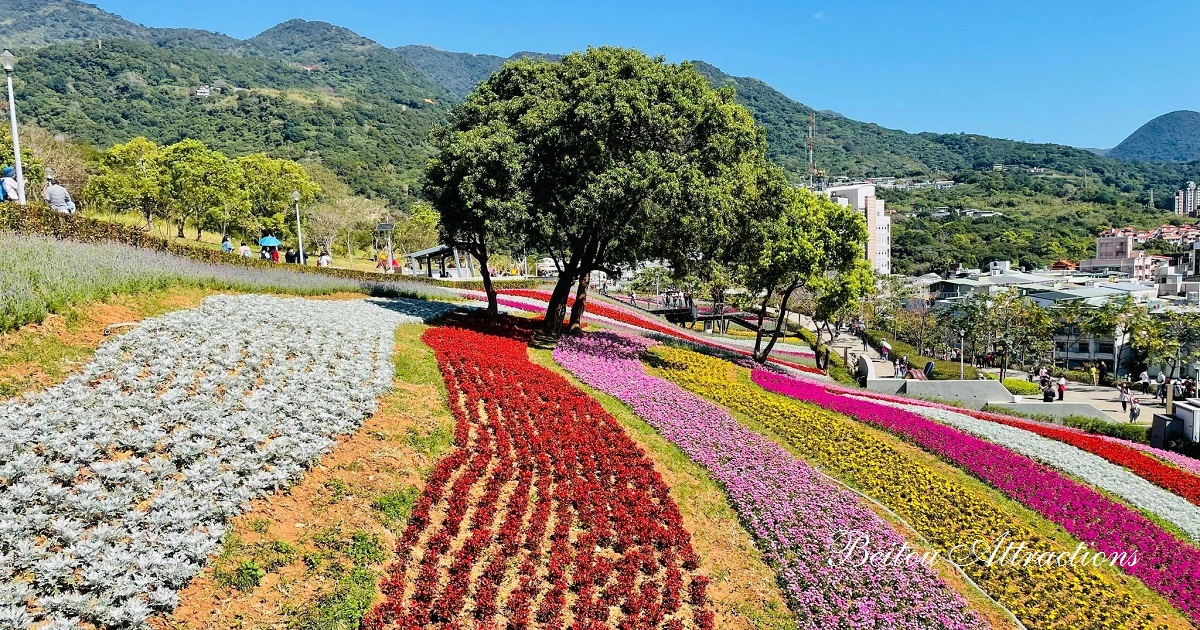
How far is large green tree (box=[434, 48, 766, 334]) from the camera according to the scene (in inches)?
776

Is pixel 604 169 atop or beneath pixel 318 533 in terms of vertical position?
atop

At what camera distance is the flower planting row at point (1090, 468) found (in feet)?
54.8

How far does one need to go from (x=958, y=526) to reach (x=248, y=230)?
194ft

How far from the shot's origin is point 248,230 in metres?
57.4

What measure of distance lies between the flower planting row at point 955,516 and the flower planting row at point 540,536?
479 cm

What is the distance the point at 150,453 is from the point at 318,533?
231 centimetres

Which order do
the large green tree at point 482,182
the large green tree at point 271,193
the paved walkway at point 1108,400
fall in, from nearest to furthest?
1. the large green tree at point 482,182
2. the paved walkway at point 1108,400
3. the large green tree at point 271,193

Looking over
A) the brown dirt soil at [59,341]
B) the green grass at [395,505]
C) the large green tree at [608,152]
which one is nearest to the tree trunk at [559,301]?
the large green tree at [608,152]

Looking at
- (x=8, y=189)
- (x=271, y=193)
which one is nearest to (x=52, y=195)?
(x=8, y=189)

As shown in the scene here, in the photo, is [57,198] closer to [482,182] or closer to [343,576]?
[482,182]

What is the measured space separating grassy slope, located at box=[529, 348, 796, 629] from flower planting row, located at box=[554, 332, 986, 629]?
20cm

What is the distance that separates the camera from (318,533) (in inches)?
322

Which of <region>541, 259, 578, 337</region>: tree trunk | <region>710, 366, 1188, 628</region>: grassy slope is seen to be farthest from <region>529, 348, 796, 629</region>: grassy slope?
<region>541, 259, 578, 337</region>: tree trunk

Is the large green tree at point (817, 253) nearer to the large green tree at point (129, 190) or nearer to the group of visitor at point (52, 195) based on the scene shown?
the group of visitor at point (52, 195)
